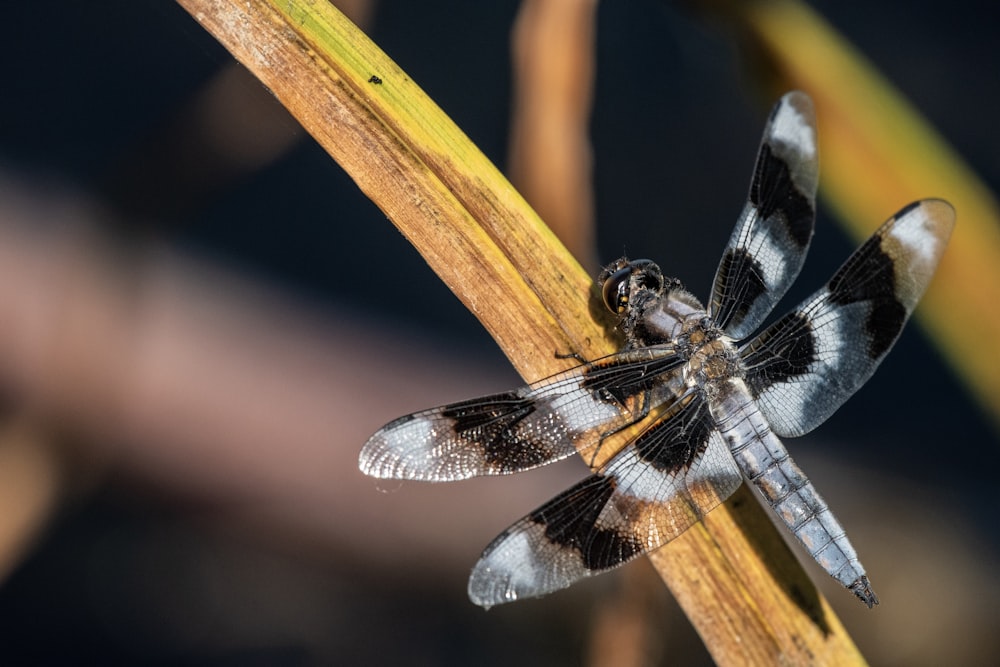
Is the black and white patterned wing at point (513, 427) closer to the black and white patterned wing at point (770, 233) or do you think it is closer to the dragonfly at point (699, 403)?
the dragonfly at point (699, 403)

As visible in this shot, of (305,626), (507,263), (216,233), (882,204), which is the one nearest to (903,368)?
(882,204)

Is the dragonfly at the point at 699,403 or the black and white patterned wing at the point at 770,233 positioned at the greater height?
the black and white patterned wing at the point at 770,233

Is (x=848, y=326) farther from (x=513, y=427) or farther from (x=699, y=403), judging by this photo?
(x=513, y=427)

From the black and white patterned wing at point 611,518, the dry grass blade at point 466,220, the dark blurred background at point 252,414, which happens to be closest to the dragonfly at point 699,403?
the black and white patterned wing at point 611,518

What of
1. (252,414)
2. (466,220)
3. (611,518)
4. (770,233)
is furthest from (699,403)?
(252,414)

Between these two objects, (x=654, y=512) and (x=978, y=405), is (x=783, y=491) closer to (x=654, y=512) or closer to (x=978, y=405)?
(x=654, y=512)

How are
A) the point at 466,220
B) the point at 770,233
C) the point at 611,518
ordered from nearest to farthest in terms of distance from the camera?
the point at 466,220
the point at 611,518
the point at 770,233

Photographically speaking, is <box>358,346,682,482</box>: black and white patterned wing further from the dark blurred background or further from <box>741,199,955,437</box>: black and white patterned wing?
the dark blurred background
